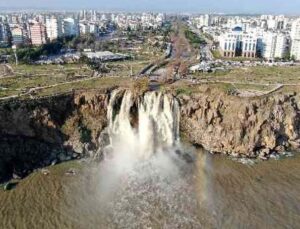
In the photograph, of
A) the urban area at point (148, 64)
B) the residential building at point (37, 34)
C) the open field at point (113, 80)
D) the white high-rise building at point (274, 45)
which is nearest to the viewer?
the open field at point (113, 80)

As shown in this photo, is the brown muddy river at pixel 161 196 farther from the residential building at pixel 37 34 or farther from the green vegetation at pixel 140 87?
the residential building at pixel 37 34

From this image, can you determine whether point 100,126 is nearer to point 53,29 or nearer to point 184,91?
point 184,91

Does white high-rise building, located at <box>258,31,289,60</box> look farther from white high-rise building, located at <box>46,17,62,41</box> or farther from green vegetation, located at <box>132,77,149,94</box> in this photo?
white high-rise building, located at <box>46,17,62,41</box>

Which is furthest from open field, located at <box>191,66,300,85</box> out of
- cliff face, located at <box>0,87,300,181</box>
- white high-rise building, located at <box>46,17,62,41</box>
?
white high-rise building, located at <box>46,17,62,41</box>

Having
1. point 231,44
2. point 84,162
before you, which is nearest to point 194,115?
point 84,162

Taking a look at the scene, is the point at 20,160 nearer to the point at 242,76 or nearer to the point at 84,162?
the point at 84,162

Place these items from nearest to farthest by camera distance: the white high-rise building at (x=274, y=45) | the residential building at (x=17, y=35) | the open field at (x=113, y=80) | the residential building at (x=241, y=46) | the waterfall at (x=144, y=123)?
1. the waterfall at (x=144, y=123)
2. the open field at (x=113, y=80)
3. the white high-rise building at (x=274, y=45)
4. the residential building at (x=241, y=46)
5. the residential building at (x=17, y=35)

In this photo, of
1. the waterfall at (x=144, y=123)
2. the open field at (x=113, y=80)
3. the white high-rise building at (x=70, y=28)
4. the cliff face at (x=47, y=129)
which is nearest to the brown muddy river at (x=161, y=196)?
Answer: the cliff face at (x=47, y=129)

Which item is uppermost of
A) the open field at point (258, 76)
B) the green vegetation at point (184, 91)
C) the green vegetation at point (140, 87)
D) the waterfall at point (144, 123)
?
the green vegetation at point (140, 87)
